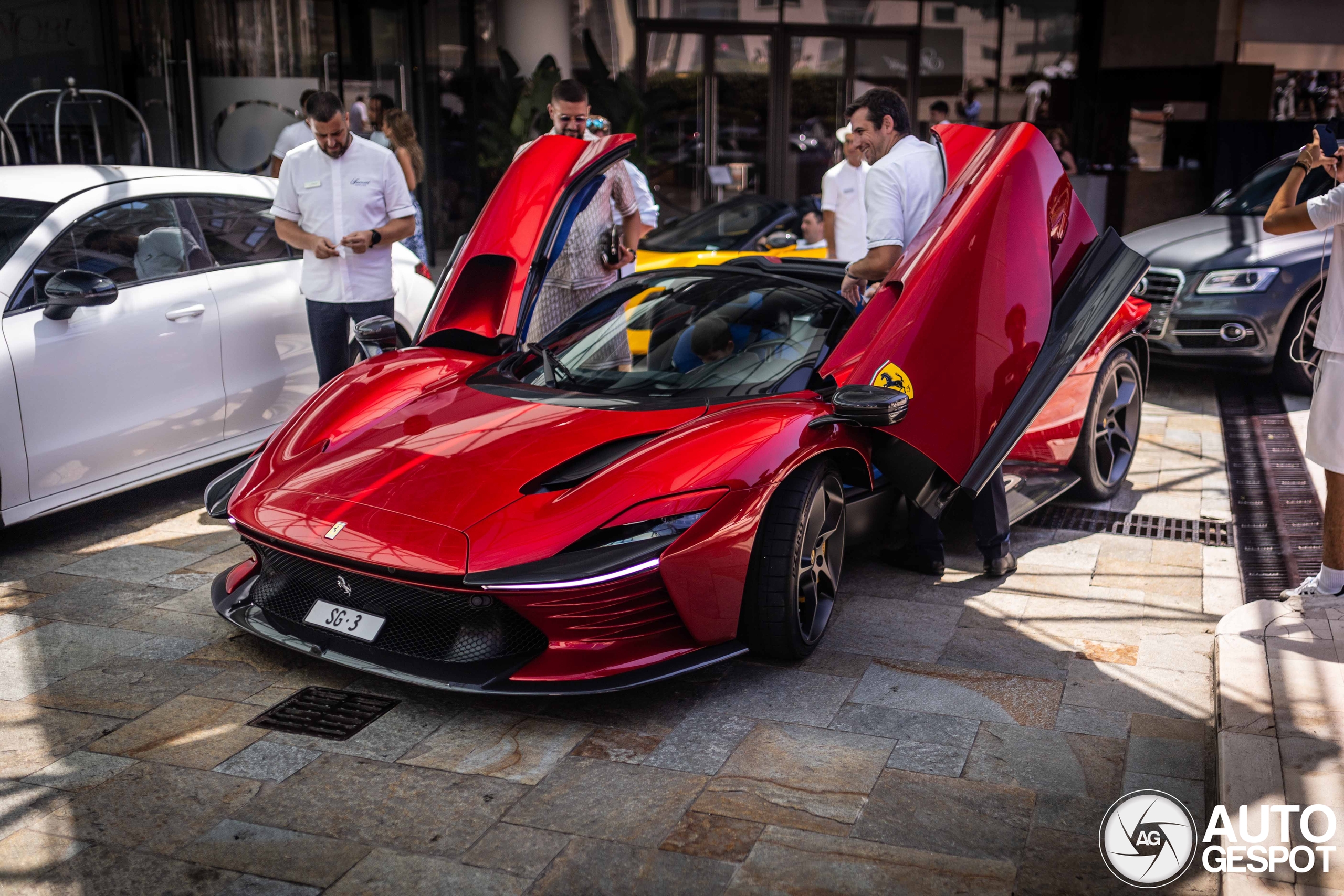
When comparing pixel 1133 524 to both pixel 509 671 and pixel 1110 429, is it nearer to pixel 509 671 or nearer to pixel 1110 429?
pixel 1110 429

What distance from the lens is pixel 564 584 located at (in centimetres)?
332

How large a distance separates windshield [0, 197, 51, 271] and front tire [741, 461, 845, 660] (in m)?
3.40

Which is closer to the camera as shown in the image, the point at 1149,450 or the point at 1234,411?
the point at 1149,450

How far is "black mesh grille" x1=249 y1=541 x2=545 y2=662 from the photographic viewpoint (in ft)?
11.5

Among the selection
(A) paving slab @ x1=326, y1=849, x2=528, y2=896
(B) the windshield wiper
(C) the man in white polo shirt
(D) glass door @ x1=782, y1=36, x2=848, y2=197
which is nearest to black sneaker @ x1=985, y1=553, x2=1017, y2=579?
(B) the windshield wiper

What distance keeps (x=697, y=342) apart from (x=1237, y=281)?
18.0 ft

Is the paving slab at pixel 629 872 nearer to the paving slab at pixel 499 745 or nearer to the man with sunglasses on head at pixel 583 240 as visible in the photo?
the paving slab at pixel 499 745

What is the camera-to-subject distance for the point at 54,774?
3.23 meters

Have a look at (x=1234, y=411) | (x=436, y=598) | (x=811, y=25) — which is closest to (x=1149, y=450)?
(x=1234, y=411)

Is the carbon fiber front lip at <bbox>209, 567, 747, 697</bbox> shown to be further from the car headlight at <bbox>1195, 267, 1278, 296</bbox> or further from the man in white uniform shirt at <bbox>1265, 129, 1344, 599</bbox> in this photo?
the car headlight at <bbox>1195, 267, 1278, 296</bbox>

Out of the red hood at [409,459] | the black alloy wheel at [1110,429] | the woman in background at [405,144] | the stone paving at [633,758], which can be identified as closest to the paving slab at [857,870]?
the stone paving at [633,758]

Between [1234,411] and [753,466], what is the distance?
563 cm

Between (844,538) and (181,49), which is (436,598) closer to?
(844,538)

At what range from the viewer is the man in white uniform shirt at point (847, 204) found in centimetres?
734
